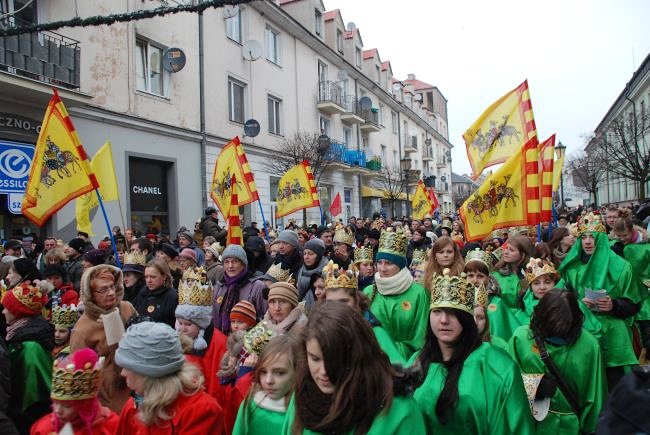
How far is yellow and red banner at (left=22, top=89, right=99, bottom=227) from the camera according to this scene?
6523 millimetres

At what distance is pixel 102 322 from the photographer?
397 cm

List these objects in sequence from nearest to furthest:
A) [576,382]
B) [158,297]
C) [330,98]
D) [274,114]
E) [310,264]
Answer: [576,382] → [158,297] → [310,264] → [274,114] → [330,98]

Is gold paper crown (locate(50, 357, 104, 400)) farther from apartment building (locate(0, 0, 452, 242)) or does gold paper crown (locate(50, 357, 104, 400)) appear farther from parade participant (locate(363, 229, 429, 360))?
apartment building (locate(0, 0, 452, 242))

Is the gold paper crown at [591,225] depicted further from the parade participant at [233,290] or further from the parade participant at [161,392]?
the parade participant at [161,392]

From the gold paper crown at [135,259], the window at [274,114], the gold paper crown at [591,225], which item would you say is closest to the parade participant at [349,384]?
the gold paper crown at [591,225]

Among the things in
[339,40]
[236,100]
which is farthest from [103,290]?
[339,40]

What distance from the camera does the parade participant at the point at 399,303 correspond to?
4500mm

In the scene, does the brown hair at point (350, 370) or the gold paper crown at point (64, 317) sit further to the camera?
the gold paper crown at point (64, 317)

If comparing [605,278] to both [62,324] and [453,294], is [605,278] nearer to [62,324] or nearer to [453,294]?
[453,294]

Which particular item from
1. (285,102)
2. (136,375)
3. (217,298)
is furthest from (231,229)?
(285,102)

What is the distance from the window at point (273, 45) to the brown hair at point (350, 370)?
69.3ft

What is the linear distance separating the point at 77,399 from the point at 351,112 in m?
27.9

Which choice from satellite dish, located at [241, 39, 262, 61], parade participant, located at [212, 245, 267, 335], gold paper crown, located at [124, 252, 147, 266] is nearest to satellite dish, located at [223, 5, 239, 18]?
satellite dish, located at [241, 39, 262, 61]

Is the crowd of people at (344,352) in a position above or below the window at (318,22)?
below
